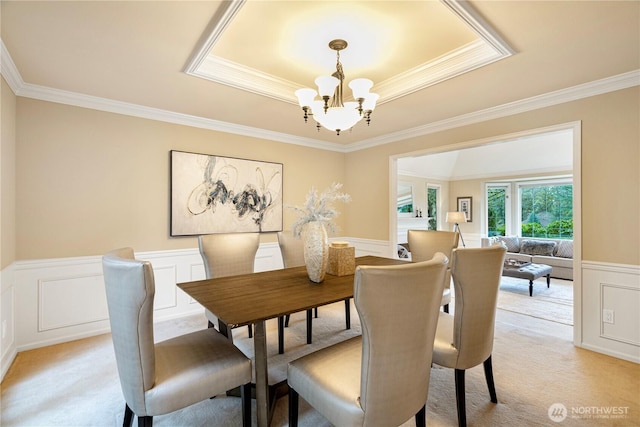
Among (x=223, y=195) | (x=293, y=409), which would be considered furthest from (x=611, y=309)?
(x=223, y=195)

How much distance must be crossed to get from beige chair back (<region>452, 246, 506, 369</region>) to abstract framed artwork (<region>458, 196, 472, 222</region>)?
6.73 meters

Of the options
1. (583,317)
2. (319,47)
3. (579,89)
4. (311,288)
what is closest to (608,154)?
(579,89)

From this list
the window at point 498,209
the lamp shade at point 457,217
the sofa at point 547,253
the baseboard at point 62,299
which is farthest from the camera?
the window at point 498,209

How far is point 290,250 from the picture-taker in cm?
301

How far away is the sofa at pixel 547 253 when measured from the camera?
563 centimetres

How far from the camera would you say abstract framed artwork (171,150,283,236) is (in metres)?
3.48

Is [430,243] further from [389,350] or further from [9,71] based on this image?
[9,71]

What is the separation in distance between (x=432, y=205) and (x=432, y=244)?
17.2 feet

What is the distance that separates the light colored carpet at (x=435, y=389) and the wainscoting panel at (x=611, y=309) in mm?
131

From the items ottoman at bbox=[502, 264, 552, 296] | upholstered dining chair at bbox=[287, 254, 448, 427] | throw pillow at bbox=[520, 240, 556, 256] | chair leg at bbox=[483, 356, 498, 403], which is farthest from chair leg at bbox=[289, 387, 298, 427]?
throw pillow at bbox=[520, 240, 556, 256]

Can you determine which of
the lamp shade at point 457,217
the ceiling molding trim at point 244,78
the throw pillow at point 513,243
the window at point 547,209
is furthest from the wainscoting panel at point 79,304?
the window at point 547,209

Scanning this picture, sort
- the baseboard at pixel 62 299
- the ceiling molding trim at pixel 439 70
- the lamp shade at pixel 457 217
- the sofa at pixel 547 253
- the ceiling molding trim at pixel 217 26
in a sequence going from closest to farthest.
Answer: the ceiling molding trim at pixel 217 26, the ceiling molding trim at pixel 439 70, the baseboard at pixel 62 299, the sofa at pixel 547 253, the lamp shade at pixel 457 217

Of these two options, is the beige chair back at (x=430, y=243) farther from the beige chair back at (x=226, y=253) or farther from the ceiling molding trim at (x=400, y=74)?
the beige chair back at (x=226, y=253)

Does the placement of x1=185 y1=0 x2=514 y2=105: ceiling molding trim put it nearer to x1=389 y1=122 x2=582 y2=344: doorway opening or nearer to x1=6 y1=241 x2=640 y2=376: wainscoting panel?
x1=6 y1=241 x2=640 y2=376: wainscoting panel
